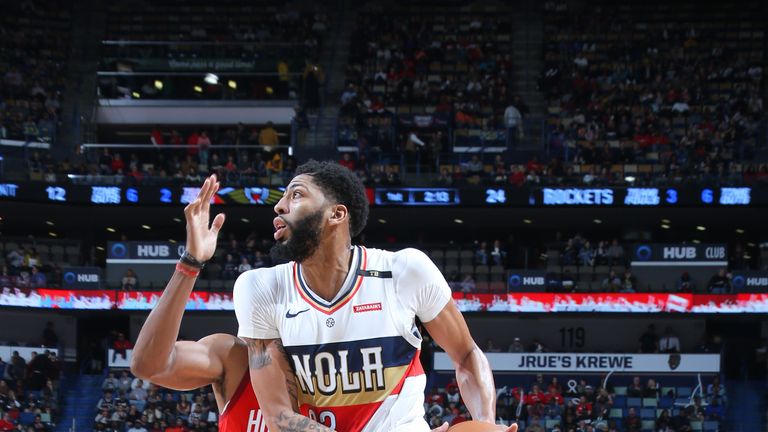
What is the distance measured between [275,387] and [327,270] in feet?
1.70

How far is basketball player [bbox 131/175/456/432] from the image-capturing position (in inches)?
172

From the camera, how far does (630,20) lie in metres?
30.2

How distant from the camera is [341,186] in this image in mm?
4684

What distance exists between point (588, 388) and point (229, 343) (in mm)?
17954

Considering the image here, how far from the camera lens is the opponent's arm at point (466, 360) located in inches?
189

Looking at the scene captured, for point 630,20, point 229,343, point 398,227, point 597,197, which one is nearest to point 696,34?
point 630,20

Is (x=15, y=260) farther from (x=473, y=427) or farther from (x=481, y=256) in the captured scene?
(x=473, y=427)

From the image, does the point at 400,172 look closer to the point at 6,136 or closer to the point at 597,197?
the point at 597,197

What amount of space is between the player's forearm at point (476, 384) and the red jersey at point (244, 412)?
0.93 meters

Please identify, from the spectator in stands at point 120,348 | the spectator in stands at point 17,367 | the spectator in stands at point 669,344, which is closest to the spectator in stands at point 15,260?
the spectator in stands at point 17,367

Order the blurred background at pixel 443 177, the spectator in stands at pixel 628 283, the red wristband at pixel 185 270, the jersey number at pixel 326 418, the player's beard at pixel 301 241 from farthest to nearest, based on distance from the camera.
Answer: the spectator in stands at pixel 628 283 < the blurred background at pixel 443 177 < the jersey number at pixel 326 418 < the player's beard at pixel 301 241 < the red wristband at pixel 185 270

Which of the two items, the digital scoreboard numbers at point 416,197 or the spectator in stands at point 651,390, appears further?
the digital scoreboard numbers at point 416,197

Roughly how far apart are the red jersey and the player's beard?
0.83 meters

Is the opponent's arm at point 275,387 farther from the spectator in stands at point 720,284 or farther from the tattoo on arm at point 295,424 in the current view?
the spectator in stands at point 720,284
